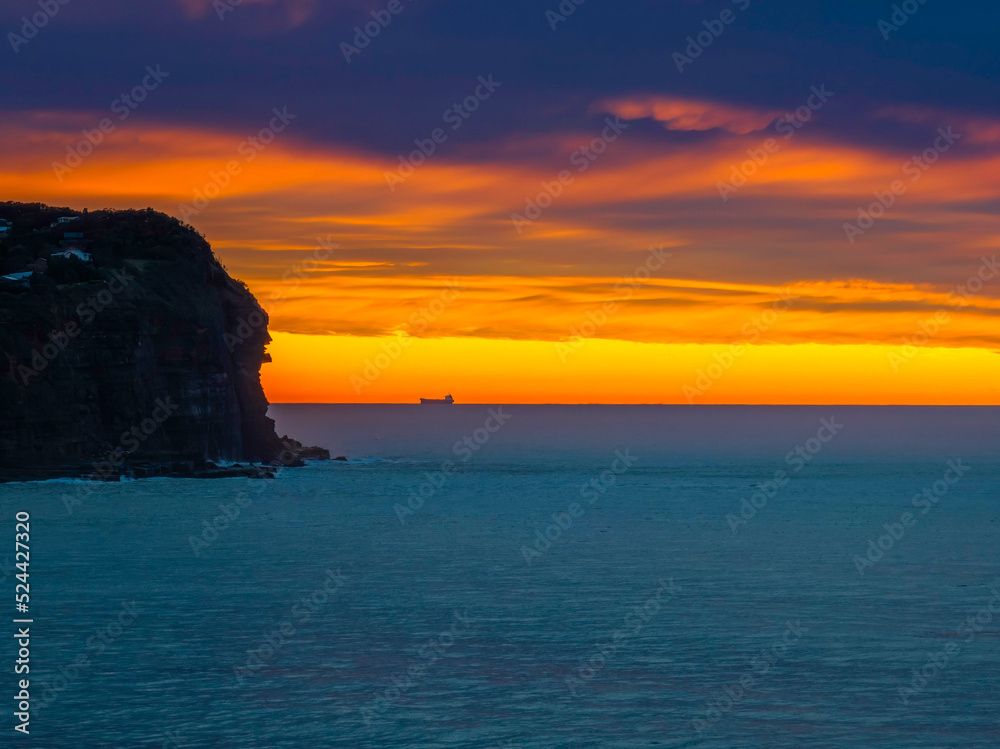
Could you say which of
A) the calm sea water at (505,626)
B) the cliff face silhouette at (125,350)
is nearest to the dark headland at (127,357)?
the cliff face silhouette at (125,350)

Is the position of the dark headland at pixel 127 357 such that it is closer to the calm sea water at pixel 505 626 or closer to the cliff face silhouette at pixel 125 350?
the cliff face silhouette at pixel 125 350

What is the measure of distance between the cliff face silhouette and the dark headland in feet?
0.38

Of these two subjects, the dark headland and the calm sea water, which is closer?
the calm sea water

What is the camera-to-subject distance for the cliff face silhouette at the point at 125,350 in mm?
92938

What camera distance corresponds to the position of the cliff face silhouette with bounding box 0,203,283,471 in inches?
3659

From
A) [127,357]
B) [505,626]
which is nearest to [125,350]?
[127,357]

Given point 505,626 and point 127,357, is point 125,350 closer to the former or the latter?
point 127,357

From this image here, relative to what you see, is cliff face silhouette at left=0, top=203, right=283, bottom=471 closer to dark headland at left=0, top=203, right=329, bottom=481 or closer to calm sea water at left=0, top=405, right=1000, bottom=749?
dark headland at left=0, top=203, right=329, bottom=481

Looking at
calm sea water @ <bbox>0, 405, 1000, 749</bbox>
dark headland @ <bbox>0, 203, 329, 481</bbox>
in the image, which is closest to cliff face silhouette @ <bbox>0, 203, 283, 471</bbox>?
dark headland @ <bbox>0, 203, 329, 481</bbox>

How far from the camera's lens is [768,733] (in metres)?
24.2

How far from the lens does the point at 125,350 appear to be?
98.9m

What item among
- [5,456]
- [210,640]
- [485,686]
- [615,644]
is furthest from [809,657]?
[5,456]

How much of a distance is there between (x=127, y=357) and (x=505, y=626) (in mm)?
72575

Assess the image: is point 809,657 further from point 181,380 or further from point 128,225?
point 128,225
